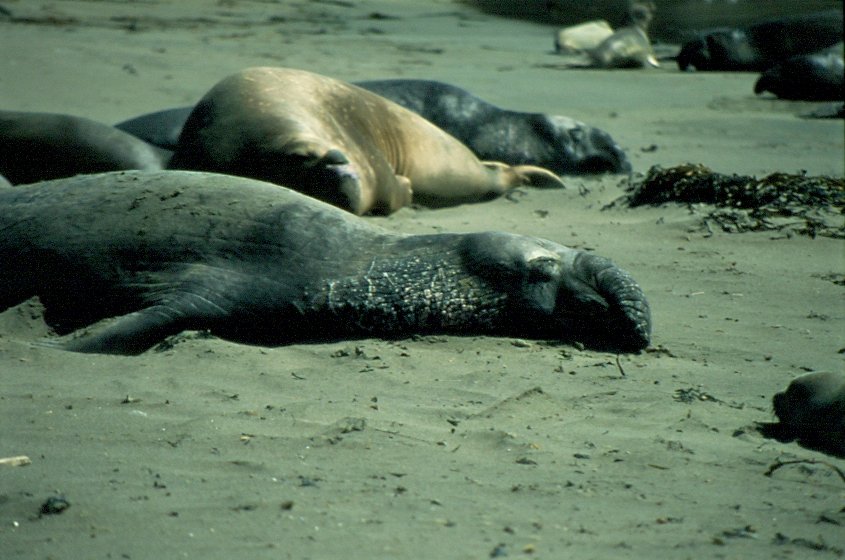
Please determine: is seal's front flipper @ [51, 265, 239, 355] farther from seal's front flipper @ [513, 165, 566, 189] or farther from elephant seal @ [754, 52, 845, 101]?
elephant seal @ [754, 52, 845, 101]

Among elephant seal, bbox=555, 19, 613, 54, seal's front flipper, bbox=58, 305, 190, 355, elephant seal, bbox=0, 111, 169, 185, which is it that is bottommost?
elephant seal, bbox=555, 19, 613, 54

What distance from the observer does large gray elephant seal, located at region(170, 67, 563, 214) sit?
6.44 metres

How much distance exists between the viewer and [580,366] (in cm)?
424

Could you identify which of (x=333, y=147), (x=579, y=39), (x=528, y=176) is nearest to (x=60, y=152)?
(x=333, y=147)

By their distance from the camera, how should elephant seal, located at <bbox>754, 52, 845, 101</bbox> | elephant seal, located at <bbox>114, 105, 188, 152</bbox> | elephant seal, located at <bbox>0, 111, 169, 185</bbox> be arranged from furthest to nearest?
1. elephant seal, located at <bbox>754, 52, 845, 101</bbox>
2. elephant seal, located at <bbox>114, 105, 188, 152</bbox>
3. elephant seal, located at <bbox>0, 111, 169, 185</bbox>

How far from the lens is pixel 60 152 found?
6.98 meters

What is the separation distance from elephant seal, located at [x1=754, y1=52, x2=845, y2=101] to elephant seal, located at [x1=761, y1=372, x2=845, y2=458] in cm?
931

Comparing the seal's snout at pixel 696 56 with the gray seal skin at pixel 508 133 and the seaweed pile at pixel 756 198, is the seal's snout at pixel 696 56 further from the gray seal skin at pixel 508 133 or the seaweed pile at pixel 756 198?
the seaweed pile at pixel 756 198

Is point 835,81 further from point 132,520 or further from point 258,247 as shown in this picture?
point 132,520

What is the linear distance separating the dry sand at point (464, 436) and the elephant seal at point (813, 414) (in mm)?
109

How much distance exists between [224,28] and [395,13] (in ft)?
11.6

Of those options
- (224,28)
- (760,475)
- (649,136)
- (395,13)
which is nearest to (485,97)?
(649,136)

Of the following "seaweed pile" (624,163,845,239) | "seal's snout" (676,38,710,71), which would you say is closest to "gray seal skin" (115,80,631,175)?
"seaweed pile" (624,163,845,239)

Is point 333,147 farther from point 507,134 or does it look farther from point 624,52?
point 624,52
